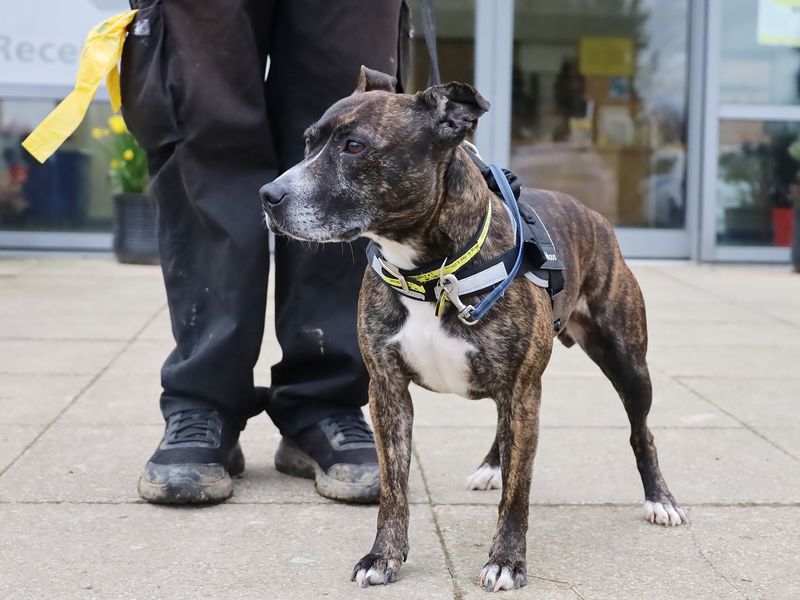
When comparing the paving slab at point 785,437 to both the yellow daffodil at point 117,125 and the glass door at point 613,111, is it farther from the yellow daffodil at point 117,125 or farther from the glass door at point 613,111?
the yellow daffodil at point 117,125

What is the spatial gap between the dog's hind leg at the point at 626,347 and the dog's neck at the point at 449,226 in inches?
25.8

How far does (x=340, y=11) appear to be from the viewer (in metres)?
3.40

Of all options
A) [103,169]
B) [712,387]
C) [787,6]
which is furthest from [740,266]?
[103,169]

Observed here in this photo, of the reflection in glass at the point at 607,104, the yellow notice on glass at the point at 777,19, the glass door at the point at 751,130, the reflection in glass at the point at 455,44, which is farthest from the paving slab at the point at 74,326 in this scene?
the yellow notice on glass at the point at 777,19

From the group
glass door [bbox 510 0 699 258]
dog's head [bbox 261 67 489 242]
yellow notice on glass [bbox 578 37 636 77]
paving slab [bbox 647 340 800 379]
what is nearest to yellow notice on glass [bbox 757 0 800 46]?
glass door [bbox 510 0 699 258]

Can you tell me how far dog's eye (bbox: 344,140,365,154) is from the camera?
2.72 meters

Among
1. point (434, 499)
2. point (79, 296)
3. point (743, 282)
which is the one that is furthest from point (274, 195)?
point (743, 282)

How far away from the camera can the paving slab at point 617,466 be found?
352 cm

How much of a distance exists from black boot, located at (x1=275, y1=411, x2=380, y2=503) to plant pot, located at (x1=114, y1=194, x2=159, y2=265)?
5434 mm

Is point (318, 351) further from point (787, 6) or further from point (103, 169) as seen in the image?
point (787, 6)

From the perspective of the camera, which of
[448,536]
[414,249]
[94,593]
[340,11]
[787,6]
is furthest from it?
[787,6]

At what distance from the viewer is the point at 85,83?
11.3 feet

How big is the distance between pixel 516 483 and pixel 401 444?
34cm

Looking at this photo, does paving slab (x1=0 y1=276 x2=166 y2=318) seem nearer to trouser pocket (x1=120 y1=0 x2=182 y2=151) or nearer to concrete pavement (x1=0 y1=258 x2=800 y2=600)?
concrete pavement (x1=0 y1=258 x2=800 y2=600)
